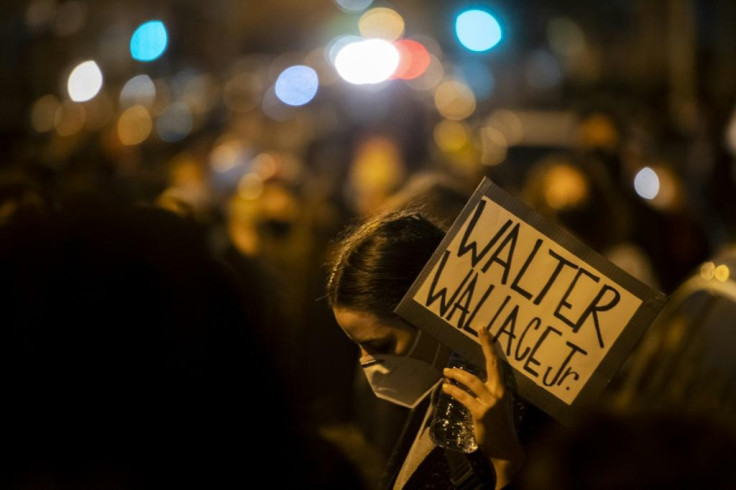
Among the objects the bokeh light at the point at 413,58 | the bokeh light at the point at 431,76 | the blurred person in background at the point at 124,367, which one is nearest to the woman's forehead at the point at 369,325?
the blurred person in background at the point at 124,367

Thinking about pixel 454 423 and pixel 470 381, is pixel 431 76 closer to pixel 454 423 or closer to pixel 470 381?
pixel 454 423

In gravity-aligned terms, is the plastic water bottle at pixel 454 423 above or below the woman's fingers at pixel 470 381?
below

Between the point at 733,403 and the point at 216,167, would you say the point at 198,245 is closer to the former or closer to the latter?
the point at 733,403

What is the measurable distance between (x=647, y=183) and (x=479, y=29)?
4696 mm

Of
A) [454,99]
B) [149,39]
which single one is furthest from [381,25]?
[149,39]

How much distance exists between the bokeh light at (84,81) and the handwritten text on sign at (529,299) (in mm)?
16597

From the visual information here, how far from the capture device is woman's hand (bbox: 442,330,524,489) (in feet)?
9.39

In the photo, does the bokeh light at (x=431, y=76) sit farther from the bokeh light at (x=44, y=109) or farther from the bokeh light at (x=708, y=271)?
the bokeh light at (x=708, y=271)

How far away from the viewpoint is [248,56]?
3969cm

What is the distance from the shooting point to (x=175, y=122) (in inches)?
934

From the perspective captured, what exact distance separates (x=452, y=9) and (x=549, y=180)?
35.4 metres

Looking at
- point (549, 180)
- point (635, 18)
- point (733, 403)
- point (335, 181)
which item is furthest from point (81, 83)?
point (635, 18)

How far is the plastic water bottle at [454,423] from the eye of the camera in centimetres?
300

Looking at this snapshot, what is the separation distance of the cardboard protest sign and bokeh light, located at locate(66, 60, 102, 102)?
54.4 feet
